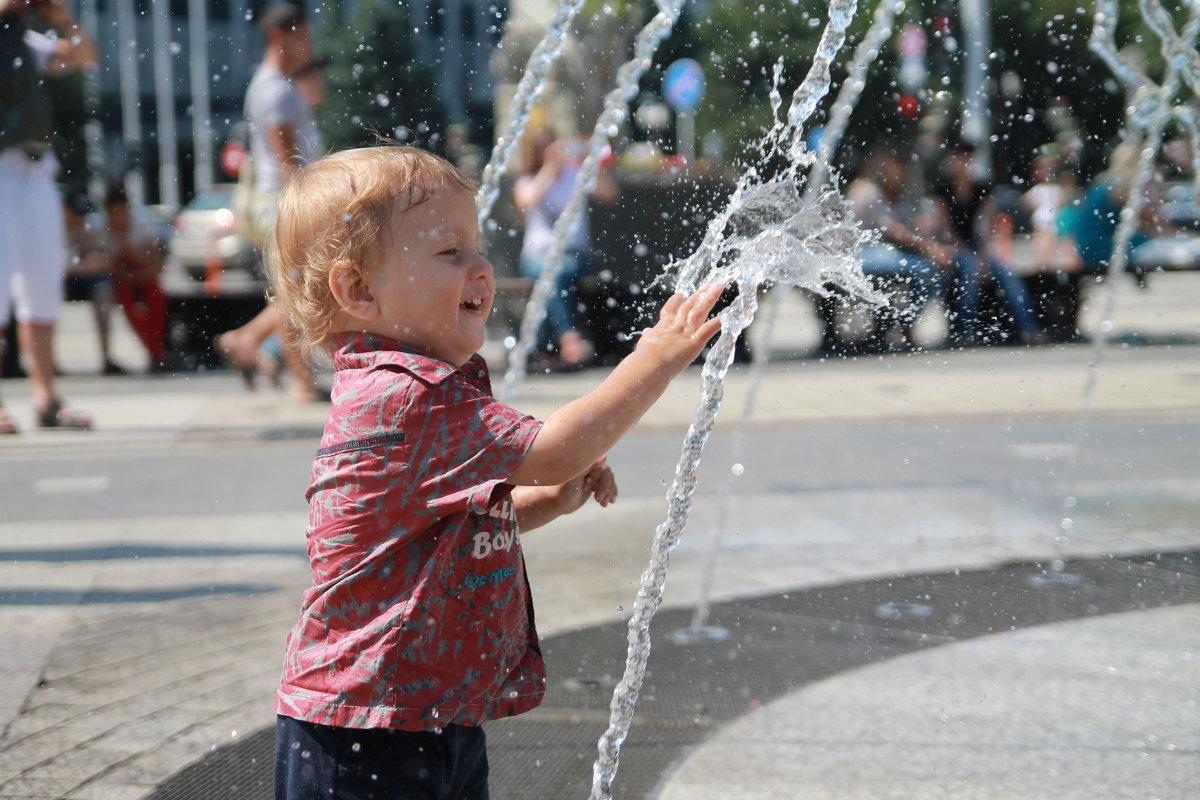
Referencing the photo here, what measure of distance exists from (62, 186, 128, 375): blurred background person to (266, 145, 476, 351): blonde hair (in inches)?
340

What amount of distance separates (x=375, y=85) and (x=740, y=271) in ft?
71.4

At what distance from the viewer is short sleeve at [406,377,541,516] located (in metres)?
1.62

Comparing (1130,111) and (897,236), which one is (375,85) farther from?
(897,236)

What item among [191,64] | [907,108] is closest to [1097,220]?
[907,108]

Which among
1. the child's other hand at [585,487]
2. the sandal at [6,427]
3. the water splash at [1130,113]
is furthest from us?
the sandal at [6,427]

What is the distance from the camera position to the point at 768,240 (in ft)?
8.00

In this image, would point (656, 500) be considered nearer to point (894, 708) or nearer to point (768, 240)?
point (894, 708)

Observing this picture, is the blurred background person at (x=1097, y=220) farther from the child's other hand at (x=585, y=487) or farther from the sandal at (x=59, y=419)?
the child's other hand at (x=585, y=487)

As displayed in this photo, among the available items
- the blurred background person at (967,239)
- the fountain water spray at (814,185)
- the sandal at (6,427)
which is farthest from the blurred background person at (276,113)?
the blurred background person at (967,239)

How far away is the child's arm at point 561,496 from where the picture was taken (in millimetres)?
1895

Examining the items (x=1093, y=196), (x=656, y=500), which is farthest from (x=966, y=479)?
(x=1093, y=196)

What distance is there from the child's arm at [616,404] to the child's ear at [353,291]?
10.7 inches

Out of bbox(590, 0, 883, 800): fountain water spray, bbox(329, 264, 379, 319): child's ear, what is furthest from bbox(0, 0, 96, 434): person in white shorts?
bbox(329, 264, 379, 319): child's ear

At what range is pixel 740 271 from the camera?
2.32 m
